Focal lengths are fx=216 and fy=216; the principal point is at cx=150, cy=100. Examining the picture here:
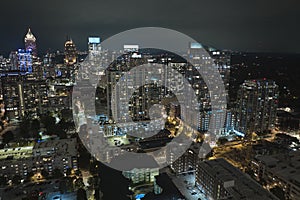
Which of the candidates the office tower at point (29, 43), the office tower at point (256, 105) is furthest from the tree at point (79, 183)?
the office tower at point (29, 43)

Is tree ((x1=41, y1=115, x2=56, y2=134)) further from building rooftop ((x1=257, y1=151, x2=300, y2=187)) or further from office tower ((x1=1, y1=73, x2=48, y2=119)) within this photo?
building rooftop ((x1=257, y1=151, x2=300, y2=187))

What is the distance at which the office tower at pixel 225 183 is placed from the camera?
3174 millimetres

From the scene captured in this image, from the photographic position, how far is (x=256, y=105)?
20.8ft

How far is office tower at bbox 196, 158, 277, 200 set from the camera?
3.17 m

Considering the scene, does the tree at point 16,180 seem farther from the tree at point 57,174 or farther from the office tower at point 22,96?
the office tower at point 22,96

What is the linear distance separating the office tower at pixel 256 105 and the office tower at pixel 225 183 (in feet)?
9.01

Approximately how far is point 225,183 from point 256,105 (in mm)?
3734

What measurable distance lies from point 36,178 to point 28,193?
2.71 ft

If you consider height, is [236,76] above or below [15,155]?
above

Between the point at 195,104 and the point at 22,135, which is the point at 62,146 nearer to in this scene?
the point at 22,135

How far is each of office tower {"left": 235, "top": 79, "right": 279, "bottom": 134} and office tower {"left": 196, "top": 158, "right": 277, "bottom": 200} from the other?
2.75 metres

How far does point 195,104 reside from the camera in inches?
278

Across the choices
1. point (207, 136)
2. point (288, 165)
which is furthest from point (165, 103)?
point (288, 165)

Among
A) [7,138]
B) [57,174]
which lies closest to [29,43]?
[7,138]
